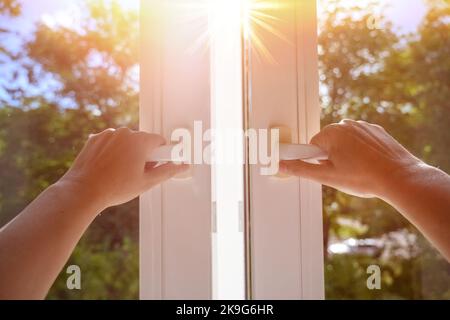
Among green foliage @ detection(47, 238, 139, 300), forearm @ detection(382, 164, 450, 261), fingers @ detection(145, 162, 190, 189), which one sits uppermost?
fingers @ detection(145, 162, 190, 189)

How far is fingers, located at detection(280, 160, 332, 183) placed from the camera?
2.41 ft

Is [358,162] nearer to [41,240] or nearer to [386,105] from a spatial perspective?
[386,105]

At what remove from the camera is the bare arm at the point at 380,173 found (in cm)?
66

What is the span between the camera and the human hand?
2.32 ft

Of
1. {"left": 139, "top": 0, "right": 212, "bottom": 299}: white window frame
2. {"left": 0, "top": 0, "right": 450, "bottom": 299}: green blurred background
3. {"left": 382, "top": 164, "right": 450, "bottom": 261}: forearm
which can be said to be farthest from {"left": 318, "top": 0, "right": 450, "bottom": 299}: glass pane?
{"left": 139, "top": 0, "right": 212, "bottom": 299}: white window frame

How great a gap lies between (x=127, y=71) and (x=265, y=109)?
0.25m

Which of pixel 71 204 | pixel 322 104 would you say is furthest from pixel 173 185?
pixel 322 104

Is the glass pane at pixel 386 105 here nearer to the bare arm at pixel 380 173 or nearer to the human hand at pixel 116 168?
the bare arm at pixel 380 173

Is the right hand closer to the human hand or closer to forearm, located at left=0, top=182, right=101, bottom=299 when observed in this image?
the human hand

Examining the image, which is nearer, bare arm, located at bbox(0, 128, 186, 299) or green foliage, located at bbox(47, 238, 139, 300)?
bare arm, located at bbox(0, 128, 186, 299)

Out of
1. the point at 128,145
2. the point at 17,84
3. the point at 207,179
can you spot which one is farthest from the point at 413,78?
the point at 17,84

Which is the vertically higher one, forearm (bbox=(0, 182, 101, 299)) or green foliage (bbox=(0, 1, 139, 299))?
green foliage (bbox=(0, 1, 139, 299))

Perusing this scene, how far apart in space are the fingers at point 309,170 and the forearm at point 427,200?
3.8 inches
